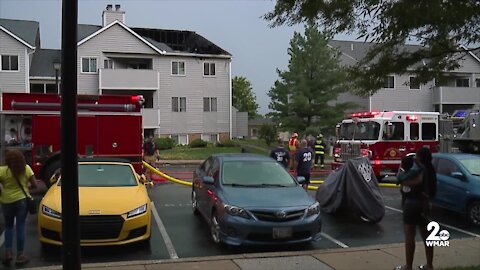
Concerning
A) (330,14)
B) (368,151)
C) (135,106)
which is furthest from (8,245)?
(368,151)

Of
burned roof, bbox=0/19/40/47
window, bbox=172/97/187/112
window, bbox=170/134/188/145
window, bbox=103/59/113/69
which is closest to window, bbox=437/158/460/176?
window, bbox=170/134/188/145

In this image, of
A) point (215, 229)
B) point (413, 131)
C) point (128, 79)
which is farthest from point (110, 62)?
point (215, 229)

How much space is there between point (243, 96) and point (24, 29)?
5934 cm

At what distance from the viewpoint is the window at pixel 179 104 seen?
4019 cm

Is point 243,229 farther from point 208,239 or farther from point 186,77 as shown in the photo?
point 186,77

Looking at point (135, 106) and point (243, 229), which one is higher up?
point (135, 106)

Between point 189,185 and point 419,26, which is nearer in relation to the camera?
point 419,26

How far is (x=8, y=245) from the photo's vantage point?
700 centimetres

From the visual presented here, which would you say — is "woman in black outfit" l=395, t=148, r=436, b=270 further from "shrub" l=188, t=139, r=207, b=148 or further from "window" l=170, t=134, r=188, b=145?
"window" l=170, t=134, r=188, b=145

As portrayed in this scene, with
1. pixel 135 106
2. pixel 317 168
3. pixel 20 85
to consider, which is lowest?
pixel 317 168

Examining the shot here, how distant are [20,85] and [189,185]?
83.7 ft

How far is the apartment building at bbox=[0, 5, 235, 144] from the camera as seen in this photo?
36875mm

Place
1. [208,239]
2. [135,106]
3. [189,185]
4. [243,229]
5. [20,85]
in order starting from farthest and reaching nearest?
[20,85]
[189,185]
[135,106]
[208,239]
[243,229]

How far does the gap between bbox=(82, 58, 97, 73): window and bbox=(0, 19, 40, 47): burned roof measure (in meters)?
3.79
